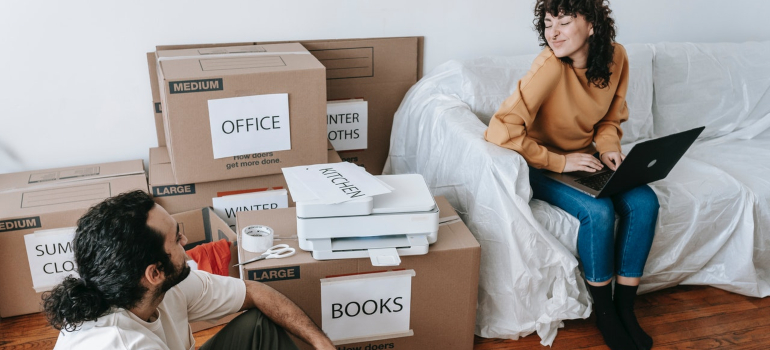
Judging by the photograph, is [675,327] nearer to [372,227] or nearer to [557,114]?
[557,114]

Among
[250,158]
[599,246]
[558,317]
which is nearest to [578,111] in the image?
[599,246]

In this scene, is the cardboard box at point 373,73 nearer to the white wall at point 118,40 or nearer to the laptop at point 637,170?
the white wall at point 118,40

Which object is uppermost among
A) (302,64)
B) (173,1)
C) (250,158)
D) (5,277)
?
(173,1)

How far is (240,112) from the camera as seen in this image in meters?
1.88

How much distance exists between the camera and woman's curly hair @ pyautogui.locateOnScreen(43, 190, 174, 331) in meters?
1.04

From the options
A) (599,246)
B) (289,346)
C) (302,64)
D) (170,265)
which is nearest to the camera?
(170,265)

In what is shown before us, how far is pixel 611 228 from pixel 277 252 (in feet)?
3.13

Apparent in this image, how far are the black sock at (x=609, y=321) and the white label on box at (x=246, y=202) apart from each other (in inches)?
40.5

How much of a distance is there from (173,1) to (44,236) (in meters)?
0.86

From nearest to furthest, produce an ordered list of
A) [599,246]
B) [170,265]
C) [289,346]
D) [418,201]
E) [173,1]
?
[170,265] < [289,346] < [418,201] < [599,246] < [173,1]

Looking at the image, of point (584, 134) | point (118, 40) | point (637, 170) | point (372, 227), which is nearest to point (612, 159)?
point (584, 134)

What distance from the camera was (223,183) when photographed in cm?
200

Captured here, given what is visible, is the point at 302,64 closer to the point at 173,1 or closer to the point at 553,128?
the point at 173,1

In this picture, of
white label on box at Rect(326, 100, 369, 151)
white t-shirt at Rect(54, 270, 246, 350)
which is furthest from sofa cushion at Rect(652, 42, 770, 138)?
white t-shirt at Rect(54, 270, 246, 350)
